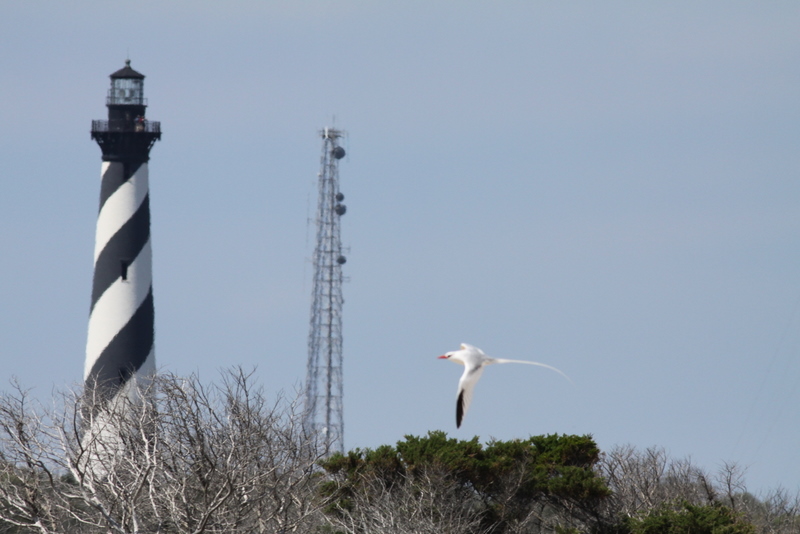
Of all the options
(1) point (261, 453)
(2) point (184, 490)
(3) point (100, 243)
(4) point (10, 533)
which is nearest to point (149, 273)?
(3) point (100, 243)

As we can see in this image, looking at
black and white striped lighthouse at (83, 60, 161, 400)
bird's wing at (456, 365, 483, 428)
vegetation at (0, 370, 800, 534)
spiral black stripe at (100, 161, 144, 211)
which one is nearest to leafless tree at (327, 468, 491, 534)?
vegetation at (0, 370, 800, 534)

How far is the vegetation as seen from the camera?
2536 cm

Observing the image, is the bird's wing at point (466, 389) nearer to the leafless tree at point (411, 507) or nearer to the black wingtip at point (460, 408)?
the black wingtip at point (460, 408)

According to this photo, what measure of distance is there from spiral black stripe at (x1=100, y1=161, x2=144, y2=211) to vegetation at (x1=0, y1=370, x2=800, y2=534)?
46.2 ft

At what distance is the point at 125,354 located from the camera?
49.8 m

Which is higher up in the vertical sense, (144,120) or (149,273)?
(144,120)

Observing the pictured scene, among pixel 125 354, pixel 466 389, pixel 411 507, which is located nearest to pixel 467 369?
pixel 466 389

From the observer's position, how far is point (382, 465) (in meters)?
39.5

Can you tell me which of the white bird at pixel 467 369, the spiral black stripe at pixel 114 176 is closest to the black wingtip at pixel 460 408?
the white bird at pixel 467 369

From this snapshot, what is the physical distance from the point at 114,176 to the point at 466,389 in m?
30.7

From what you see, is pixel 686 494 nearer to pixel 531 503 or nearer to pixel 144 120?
pixel 531 503

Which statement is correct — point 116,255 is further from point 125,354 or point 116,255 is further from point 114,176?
point 125,354

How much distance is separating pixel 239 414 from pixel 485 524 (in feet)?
39.9

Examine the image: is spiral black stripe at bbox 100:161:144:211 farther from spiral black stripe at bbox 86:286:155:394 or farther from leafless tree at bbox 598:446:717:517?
leafless tree at bbox 598:446:717:517
